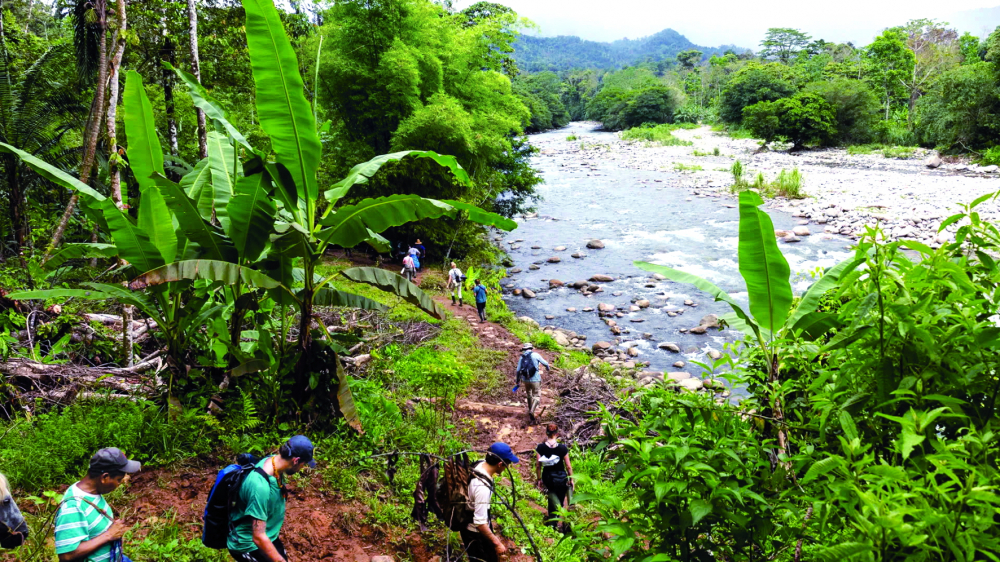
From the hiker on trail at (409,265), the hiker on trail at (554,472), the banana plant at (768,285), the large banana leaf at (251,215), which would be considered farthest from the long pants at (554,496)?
the hiker on trail at (409,265)

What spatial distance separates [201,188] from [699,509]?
4826 millimetres

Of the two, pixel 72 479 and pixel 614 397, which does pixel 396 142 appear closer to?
pixel 614 397

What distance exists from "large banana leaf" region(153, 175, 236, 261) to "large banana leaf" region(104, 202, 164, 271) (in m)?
0.21

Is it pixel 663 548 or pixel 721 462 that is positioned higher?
pixel 721 462

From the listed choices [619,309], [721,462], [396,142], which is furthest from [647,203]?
[721,462]

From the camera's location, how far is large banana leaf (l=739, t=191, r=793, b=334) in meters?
3.04

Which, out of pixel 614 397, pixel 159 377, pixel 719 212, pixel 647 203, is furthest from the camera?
pixel 647 203

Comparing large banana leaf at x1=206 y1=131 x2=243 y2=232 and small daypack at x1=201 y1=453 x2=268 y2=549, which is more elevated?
large banana leaf at x1=206 y1=131 x2=243 y2=232

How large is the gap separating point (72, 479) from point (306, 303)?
6.59 ft

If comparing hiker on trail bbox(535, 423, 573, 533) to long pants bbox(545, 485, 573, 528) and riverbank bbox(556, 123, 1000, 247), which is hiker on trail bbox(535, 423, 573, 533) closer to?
long pants bbox(545, 485, 573, 528)

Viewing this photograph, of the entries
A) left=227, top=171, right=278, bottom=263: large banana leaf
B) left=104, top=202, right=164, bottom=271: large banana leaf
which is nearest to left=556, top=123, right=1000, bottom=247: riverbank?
left=227, top=171, right=278, bottom=263: large banana leaf

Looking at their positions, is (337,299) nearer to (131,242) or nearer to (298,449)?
(131,242)

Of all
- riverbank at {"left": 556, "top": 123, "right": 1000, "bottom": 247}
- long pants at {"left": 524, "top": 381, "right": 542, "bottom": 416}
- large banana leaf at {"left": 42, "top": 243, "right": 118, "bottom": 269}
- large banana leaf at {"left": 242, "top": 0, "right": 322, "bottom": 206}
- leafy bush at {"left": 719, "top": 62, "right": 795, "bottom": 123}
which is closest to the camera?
large banana leaf at {"left": 242, "top": 0, "right": 322, "bottom": 206}

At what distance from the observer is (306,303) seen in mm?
4418
